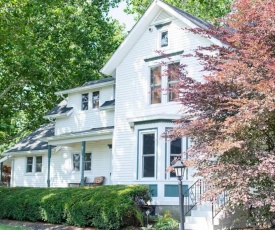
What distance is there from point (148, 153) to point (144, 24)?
5.59 meters

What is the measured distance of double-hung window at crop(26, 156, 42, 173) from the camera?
84.2 feet

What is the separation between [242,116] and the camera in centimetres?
916

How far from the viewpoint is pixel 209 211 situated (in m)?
12.7

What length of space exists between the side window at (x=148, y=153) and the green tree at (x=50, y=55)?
10273mm

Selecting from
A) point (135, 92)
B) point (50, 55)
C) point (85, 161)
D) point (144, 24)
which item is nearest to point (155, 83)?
point (135, 92)

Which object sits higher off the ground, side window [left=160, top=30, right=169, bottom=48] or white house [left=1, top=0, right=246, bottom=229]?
side window [left=160, top=30, right=169, bottom=48]

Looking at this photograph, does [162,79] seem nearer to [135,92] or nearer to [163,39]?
[135,92]

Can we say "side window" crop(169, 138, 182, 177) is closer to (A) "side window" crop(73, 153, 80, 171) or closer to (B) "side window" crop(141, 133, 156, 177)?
(B) "side window" crop(141, 133, 156, 177)

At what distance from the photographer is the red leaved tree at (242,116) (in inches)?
362

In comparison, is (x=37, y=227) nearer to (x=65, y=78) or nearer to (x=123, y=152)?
(x=123, y=152)

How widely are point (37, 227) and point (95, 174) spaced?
259 inches

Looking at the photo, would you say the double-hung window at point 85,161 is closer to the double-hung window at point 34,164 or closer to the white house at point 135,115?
the white house at point 135,115

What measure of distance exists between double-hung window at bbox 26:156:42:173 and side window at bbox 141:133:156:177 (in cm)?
1090

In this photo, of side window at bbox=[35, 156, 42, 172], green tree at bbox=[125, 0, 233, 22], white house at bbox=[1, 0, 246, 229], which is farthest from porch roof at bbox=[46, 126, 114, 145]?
green tree at bbox=[125, 0, 233, 22]
